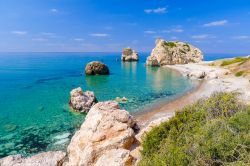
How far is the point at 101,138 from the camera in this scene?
17000 millimetres

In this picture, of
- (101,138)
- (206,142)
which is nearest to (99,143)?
(101,138)

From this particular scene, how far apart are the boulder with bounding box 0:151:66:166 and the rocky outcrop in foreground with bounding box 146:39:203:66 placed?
321ft

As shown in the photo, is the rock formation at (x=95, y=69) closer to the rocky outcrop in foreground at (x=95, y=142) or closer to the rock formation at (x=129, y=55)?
the rocky outcrop in foreground at (x=95, y=142)

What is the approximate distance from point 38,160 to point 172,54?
103 metres

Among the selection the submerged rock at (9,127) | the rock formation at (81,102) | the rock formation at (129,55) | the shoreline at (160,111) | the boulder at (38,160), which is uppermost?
the rock formation at (129,55)

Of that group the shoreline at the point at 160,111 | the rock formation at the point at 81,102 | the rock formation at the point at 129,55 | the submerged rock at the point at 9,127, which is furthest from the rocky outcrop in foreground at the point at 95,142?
the rock formation at the point at 129,55

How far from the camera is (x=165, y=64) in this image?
113 metres

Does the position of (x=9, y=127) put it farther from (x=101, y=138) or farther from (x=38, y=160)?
(x=101, y=138)

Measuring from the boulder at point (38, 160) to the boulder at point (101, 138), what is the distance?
3.35 feet

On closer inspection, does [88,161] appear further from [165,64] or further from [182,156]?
[165,64]

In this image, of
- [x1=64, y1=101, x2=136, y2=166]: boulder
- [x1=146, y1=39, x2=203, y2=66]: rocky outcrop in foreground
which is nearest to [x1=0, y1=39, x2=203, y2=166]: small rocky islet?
[x1=64, y1=101, x2=136, y2=166]: boulder

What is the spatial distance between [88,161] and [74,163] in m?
2.04

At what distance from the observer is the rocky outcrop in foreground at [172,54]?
11275 cm

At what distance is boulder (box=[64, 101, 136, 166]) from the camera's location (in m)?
15.7
